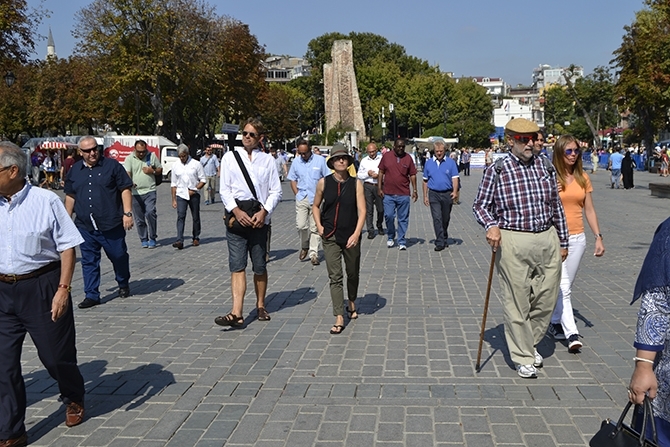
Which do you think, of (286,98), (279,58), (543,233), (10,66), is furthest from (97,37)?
(279,58)

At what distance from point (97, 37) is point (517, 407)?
4104 centimetres

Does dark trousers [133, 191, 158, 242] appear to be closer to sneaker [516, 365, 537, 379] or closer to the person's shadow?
the person's shadow

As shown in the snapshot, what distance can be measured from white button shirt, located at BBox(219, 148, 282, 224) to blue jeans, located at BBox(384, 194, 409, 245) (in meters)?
5.34

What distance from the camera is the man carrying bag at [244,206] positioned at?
23.1 ft

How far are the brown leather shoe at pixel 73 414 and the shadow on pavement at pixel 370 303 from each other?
11.7 ft

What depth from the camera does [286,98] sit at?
298ft

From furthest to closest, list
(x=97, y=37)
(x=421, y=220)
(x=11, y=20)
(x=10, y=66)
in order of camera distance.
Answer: (x=97, y=37)
(x=10, y=66)
(x=11, y=20)
(x=421, y=220)

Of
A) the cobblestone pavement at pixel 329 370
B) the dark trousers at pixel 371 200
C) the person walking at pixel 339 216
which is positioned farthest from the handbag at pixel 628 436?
the dark trousers at pixel 371 200

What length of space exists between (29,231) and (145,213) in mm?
8938

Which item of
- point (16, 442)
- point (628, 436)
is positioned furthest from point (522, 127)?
point (16, 442)

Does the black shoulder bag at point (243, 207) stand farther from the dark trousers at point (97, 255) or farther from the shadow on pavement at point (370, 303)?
the dark trousers at point (97, 255)

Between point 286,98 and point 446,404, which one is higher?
point 286,98

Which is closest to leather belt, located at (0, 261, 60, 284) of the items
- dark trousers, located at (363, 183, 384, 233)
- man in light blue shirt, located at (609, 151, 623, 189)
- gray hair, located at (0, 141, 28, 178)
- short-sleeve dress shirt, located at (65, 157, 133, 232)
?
gray hair, located at (0, 141, 28, 178)

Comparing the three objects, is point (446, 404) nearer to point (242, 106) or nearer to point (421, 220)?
point (421, 220)
